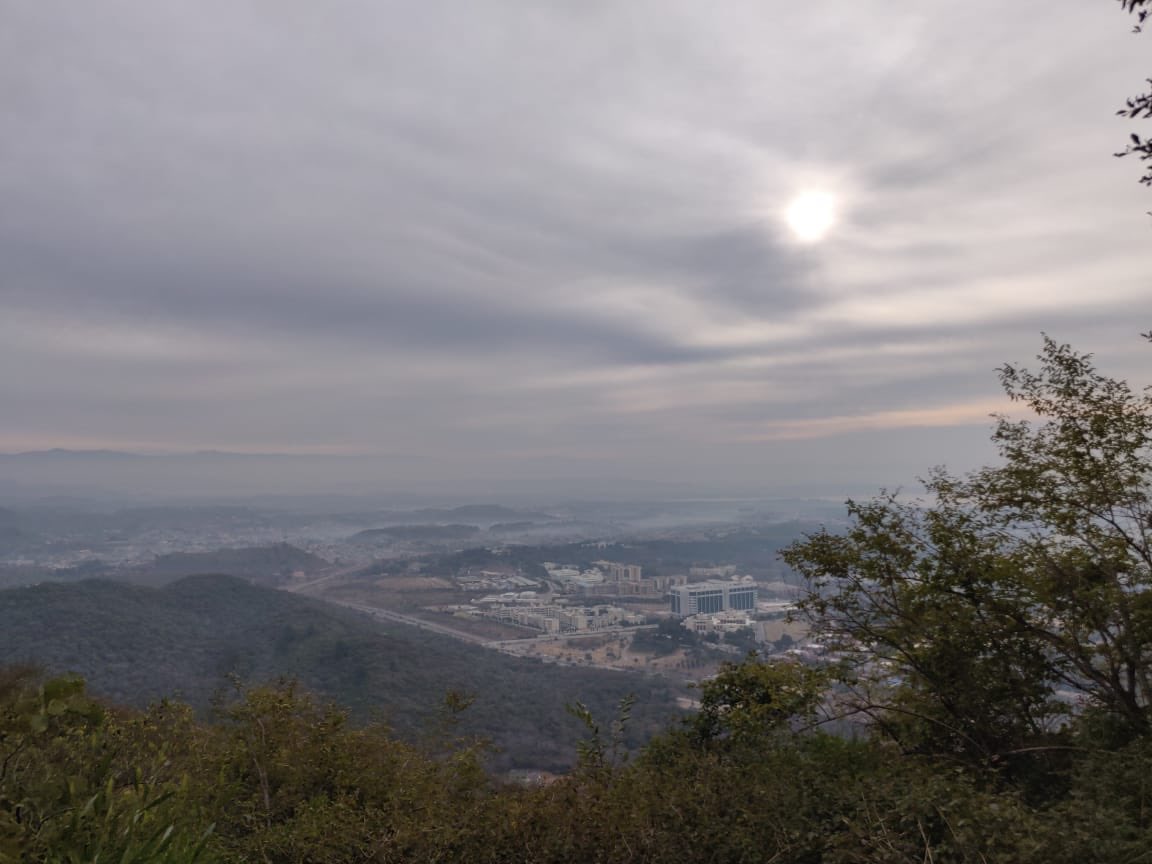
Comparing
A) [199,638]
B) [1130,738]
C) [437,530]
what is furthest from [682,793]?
[437,530]

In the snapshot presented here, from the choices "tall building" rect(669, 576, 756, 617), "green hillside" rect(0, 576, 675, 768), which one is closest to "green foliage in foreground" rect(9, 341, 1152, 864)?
"green hillside" rect(0, 576, 675, 768)

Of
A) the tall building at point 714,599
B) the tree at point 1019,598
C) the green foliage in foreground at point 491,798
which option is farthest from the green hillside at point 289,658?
the tall building at point 714,599

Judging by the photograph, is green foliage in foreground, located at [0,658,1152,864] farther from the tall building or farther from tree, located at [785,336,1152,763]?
the tall building

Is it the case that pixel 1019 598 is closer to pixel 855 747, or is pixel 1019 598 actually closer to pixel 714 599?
pixel 855 747

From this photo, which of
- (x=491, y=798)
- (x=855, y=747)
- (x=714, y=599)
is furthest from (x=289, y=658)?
(x=855, y=747)

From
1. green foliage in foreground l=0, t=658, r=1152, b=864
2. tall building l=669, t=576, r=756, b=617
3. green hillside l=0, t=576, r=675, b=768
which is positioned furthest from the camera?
tall building l=669, t=576, r=756, b=617

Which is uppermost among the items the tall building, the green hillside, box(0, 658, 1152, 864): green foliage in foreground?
box(0, 658, 1152, 864): green foliage in foreground
